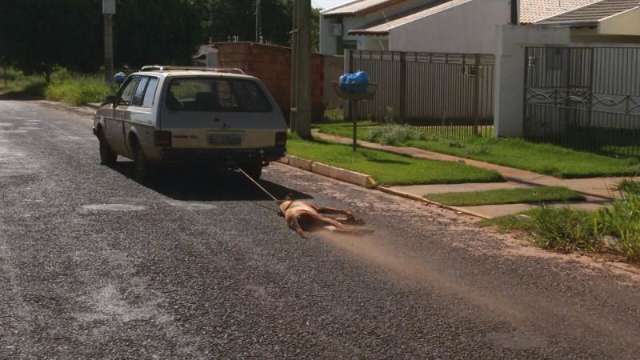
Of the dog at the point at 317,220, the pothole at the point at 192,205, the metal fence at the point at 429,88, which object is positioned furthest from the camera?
the metal fence at the point at 429,88

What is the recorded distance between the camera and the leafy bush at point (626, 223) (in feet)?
29.8

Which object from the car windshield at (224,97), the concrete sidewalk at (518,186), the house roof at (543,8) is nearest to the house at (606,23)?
the house roof at (543,8)

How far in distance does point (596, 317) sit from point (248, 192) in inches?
270

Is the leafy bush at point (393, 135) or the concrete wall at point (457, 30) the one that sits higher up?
Result: the concrete wall at point (457, 30)

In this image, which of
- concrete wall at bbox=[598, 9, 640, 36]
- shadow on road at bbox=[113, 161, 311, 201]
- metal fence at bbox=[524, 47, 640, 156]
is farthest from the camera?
concrete wall at bbox=[598, 9, 640, 36]

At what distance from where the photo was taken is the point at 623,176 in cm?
1496

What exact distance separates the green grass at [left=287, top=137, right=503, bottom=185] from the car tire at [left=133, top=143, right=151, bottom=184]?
3266mm

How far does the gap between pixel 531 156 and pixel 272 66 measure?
11.0 m

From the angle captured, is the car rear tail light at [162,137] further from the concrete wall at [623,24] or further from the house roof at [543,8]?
the house roof at [543,8]

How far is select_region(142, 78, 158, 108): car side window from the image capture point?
13602 mm

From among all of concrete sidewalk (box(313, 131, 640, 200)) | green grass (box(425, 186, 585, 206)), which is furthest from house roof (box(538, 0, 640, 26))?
green grass (box(425, 186, 585, 206))

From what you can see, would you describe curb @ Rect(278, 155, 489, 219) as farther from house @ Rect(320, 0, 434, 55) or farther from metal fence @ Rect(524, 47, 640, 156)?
house @ Rect(320, 0, 434, 55)

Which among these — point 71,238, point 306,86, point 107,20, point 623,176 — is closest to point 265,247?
point 71,238

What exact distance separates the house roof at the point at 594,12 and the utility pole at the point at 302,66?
19.7 feet
